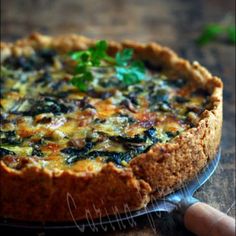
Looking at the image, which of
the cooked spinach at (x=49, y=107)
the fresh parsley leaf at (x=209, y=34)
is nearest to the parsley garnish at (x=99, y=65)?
the cooked spinach at (x=49, y=107)

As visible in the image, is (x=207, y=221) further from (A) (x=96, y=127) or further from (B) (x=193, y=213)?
(A) (x=96, y=127)

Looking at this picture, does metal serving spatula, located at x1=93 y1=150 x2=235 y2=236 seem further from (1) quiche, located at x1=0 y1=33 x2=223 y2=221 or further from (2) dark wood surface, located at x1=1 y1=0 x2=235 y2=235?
(2) dark wood surface, located at x1=1 y1=0 x2=235 y2=235

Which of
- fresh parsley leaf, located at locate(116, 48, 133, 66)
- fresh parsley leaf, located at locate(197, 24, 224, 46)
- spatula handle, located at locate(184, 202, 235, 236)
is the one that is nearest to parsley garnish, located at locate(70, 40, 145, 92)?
fresh parsley leaf, located at locate(116, 48, 133, 66)

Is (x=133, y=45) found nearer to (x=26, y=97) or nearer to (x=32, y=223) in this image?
(x=26, y=97)

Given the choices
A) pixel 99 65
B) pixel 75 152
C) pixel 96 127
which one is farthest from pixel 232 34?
pixel 75 152

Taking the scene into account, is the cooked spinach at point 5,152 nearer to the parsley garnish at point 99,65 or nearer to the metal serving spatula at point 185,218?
the metal serving spatula at point 185,218
